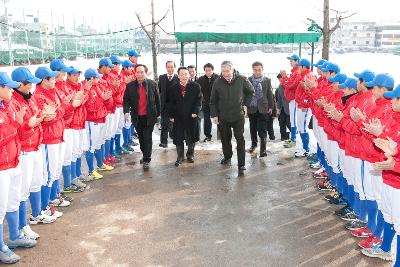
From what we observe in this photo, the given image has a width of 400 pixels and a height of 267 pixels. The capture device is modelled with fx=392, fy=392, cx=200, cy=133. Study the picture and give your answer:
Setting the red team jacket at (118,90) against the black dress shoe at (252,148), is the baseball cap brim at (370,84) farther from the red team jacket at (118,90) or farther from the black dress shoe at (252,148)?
the red team jacket at (118,90)

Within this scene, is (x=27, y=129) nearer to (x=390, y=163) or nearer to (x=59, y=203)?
(x=59, y=203)

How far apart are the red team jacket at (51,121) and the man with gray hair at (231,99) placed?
288 centimetres

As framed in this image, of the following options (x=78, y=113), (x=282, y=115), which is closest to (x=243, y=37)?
(x=282, y=115)


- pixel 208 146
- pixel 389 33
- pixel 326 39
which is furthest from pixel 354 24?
pixel 208 146

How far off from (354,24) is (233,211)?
2304 cm

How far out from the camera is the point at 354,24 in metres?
24.9

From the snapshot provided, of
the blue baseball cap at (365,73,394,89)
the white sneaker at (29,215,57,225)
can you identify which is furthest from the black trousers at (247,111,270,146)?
the white sneaker at (29,215,57,225)

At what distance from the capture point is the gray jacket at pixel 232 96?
6.98 meters

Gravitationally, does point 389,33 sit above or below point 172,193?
above

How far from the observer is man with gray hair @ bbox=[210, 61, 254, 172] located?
22.9 feet

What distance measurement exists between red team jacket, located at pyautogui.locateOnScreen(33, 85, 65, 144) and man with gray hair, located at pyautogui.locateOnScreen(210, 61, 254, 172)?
2.88 m

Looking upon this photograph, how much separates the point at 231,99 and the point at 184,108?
3.59 feet

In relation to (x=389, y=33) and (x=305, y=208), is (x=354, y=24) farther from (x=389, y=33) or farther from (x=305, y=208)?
(x=305, y=208)

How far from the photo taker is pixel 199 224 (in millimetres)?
5078
